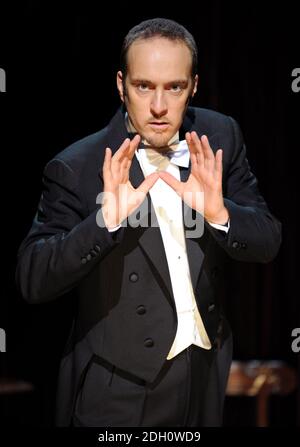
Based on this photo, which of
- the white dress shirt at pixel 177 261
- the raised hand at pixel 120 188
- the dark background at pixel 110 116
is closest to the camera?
the raised hand at pixel 120 188

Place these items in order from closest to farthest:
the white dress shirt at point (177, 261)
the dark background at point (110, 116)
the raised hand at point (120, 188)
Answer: the raised hand at point (120, 188)
the white dress shirt at point (177, 261)
the dark background at point (110, 116)

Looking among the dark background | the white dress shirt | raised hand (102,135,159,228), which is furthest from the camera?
the dark background

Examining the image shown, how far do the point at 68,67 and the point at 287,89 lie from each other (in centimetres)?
74

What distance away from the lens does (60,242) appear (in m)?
1.65

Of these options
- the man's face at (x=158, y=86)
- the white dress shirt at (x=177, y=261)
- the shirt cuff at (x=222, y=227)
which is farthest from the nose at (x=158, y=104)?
the shirt cuff at (x=222, y=227)

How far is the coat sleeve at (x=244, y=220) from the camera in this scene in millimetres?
1678

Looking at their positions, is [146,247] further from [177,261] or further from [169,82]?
[169,82]

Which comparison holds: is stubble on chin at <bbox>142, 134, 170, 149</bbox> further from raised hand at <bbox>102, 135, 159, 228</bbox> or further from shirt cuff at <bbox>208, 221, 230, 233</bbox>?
shirt cuff at <bbox>208, 221, 230, 233</bbox>

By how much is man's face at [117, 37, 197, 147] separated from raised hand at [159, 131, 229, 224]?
6 cm

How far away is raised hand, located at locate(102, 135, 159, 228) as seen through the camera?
5.31 ft

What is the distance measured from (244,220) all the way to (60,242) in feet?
1.15

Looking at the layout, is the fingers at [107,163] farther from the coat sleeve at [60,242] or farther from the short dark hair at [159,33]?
the short dark hair at [159,33]

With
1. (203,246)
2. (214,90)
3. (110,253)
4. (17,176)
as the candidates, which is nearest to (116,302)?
(110,253)

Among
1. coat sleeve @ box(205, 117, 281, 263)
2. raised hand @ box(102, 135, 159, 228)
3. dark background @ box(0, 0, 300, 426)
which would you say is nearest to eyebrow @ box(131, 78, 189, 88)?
raised hand @ box(102, 135, 159, 228)
